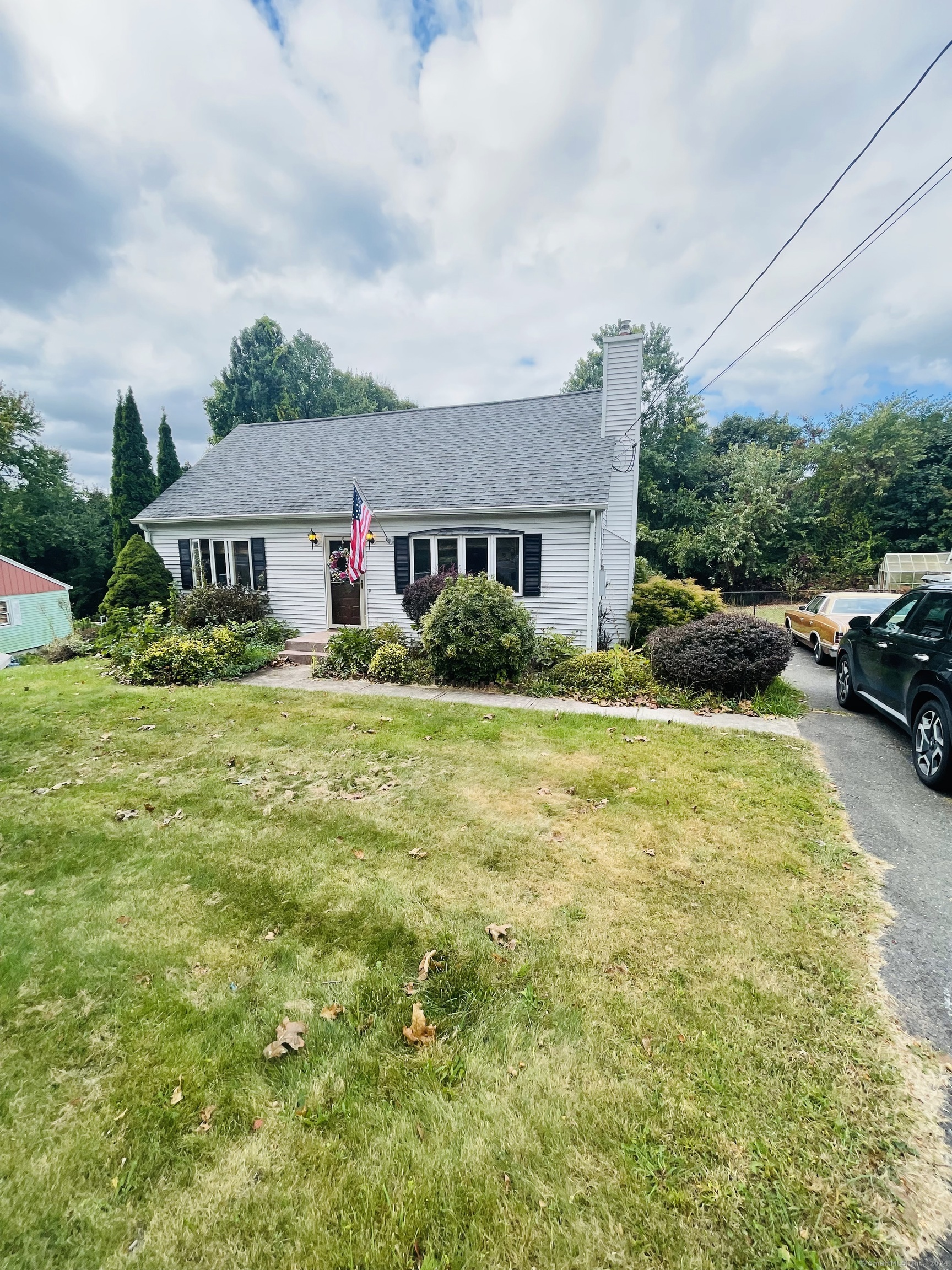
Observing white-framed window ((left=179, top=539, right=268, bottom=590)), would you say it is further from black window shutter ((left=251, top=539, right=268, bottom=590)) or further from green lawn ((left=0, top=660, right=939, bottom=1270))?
green lawn ((left=0, top=660, right=939, bottom=1270))

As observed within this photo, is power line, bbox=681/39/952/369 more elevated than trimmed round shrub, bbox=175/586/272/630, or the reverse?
power line, bbox=681/39/952/369

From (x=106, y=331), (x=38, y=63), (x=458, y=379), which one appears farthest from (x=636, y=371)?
(x=458, y=379)

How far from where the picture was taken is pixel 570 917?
2949mm

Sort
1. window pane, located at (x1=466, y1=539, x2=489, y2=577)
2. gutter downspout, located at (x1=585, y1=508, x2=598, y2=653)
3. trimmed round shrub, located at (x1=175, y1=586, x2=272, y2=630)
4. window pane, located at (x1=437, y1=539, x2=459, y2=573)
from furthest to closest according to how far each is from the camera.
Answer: trimmed round shrub, located at (x1=175, y1=586, x2=272, y2=630)
window pane, located at (x1=437, y1=539, x2=459, y2=573)
window pane, located at (x1=466, y1=539, x2=489, y2=577)
gutter downspout, located at (x1=585, y1=508, x2=598, y2=653)

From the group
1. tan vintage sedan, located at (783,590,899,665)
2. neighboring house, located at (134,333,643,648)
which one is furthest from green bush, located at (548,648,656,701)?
tan vintage sedan, located at (783,590,899,665)

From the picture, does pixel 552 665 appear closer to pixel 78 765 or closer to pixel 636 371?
pixel 78 765

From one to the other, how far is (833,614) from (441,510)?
26.9 ft

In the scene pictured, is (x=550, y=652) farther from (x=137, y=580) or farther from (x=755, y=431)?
(x=755, y=431)

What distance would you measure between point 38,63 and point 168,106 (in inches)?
64.0

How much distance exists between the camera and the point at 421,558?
37.5ft

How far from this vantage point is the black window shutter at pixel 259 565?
502 inches

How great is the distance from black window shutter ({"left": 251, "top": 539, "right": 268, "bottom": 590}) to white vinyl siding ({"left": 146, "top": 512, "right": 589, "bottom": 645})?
125 millimetres

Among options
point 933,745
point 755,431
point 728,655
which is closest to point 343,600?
point 728,655

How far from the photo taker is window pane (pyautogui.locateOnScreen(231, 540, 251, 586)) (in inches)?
512
